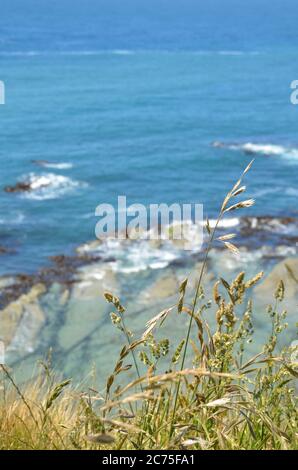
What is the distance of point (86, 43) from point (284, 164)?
50305mm

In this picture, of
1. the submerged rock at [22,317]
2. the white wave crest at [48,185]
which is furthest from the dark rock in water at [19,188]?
the submerged rock at [22,317]

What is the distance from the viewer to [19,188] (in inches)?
1028

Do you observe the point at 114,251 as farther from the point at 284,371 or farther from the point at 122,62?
the point at 122,62

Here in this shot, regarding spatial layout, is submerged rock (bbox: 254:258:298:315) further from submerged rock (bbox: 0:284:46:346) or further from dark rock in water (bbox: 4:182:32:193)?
dark rock in water (bbox: 4:182:32:193)

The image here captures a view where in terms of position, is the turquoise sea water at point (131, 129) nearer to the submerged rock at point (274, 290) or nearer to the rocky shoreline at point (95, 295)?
the rocky shoreline at point (95, 295)

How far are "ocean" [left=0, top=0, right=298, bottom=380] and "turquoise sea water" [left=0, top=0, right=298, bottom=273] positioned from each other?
0.20 feet

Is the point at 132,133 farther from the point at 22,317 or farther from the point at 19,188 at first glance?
the point at 22,317

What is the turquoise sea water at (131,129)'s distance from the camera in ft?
80.3

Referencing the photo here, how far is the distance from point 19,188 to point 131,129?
441 inches

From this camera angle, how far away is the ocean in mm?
23906

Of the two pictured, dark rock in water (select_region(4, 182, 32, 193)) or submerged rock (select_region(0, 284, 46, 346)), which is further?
dark rock in water (select_region(4, 182, 32, 193))

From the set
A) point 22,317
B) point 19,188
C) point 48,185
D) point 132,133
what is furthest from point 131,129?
point 22,317

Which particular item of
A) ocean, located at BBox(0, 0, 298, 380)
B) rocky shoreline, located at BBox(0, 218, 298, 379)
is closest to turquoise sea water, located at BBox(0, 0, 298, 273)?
ocean, located at BBox(0, 0, 298, 380)

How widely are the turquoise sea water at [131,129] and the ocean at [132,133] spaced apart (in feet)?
0.20
